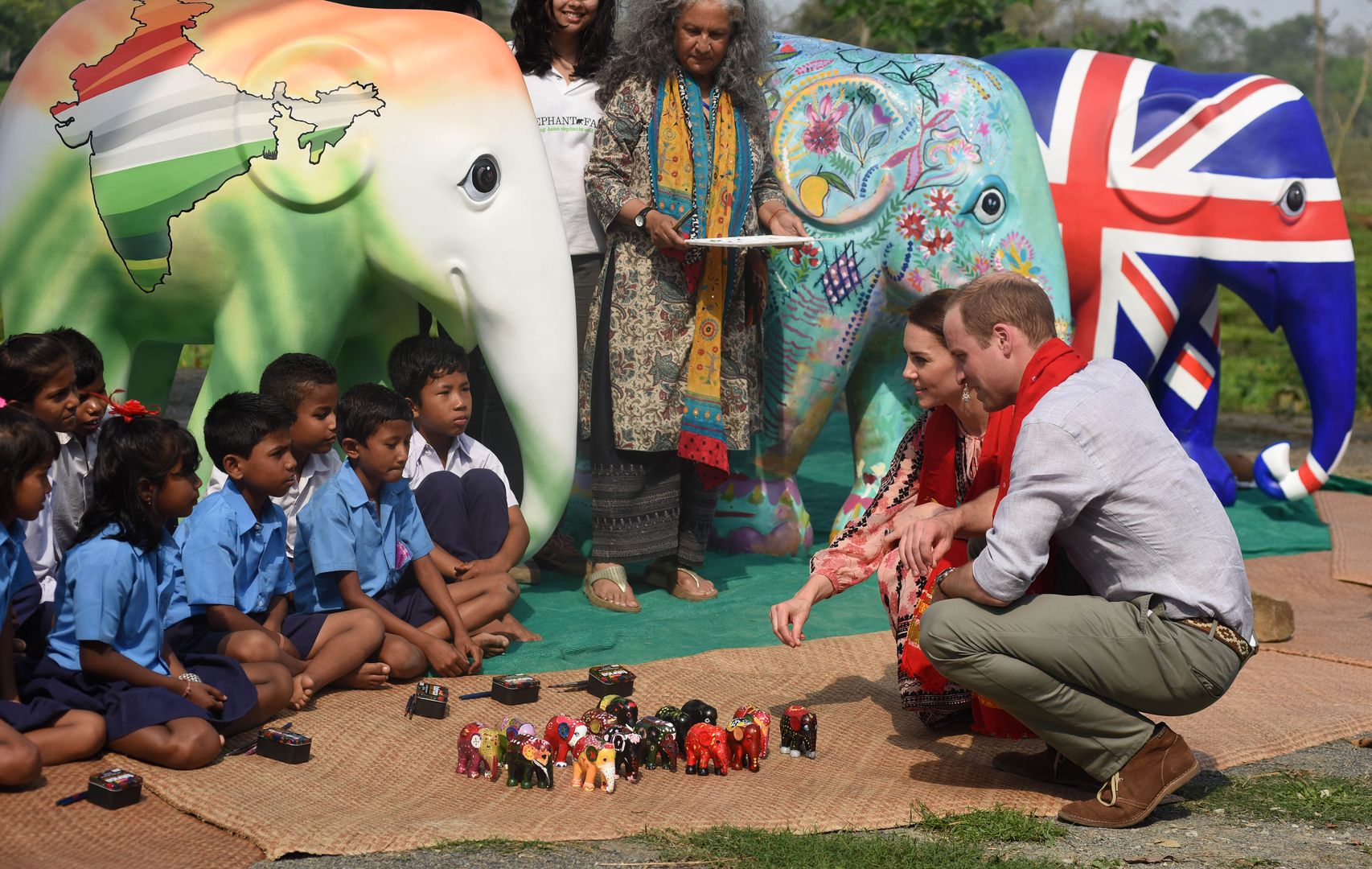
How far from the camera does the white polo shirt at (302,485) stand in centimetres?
379

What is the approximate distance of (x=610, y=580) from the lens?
4621mm

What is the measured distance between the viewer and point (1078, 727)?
9.90 feet

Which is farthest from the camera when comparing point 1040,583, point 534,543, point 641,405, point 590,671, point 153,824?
point 641,405

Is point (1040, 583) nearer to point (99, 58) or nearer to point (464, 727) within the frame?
point (464, 727)

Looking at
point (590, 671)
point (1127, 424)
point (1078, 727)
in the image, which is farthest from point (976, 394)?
point (590, 671)

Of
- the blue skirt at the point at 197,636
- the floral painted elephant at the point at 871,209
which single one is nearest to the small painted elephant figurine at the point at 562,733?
the blue skirt at the point at 197,636

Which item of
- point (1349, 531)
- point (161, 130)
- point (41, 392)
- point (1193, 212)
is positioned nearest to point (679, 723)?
point (41, 392)

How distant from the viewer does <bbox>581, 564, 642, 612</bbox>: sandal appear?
457cm

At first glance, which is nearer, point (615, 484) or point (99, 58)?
point (99, 58)

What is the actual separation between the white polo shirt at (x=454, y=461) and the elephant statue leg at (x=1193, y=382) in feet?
9.83

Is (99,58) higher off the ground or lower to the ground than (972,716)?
higher

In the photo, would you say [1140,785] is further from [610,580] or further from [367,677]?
[610,580]

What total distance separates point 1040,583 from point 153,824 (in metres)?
1.72

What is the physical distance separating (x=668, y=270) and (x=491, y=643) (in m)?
1.21
